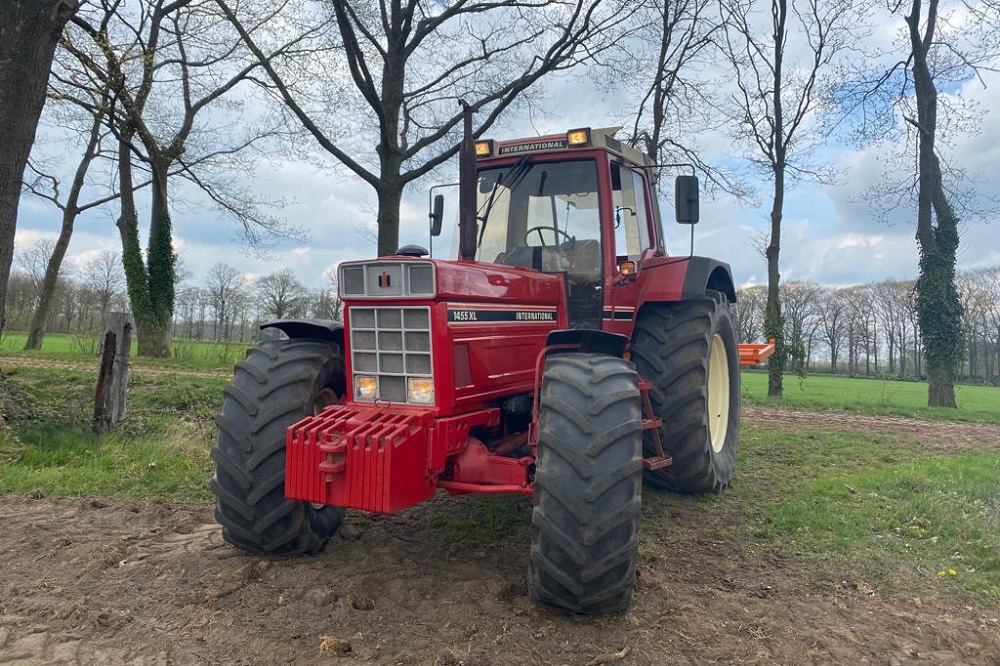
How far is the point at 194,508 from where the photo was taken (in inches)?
205

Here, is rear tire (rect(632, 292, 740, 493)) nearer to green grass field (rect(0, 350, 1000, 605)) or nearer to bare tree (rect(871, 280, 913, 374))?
green grass field (rect(0, 350, 1000, 605))

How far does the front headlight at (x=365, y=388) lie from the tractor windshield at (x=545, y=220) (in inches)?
57.1

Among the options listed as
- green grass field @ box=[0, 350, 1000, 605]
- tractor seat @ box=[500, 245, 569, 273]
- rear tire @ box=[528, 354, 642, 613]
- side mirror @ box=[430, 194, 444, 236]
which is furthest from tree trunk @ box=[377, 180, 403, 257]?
rear tire @ box=[528, 354, 642, 613]

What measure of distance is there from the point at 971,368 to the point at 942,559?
65.1 metres

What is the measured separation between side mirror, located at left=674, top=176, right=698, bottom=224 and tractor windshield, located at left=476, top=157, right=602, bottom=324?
63cm

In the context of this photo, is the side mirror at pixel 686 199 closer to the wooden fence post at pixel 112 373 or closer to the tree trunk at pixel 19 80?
the wooden fence post at pixel 112 373

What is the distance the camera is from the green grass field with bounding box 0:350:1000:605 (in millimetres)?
4266

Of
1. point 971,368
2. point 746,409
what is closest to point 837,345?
point 971,368

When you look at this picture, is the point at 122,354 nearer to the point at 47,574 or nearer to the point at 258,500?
the point at 47,574

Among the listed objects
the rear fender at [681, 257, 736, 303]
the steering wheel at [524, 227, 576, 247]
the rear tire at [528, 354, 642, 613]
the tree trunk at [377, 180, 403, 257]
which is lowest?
the rear tire at [528, 354, 642, 613]

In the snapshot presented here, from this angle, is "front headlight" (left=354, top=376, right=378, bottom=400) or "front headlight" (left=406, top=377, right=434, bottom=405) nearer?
"front headlight" (left=406, top=377, right=434, bottom=405)

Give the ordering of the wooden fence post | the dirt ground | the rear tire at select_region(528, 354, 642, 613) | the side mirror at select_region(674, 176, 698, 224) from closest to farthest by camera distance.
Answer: the dirt ground, the rear tire at select_region(528, 354, 642, 613), the side mirror at select_region(674, 176, 698, 224), the wooden fence post

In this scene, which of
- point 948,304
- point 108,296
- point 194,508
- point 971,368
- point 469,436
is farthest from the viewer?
point 971,368

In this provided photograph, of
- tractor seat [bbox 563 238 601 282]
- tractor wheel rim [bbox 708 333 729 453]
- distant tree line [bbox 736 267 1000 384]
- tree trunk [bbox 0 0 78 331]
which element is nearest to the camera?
tractor seat [bbox 563 238 601 282]
